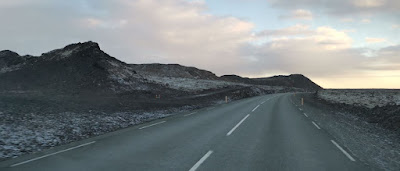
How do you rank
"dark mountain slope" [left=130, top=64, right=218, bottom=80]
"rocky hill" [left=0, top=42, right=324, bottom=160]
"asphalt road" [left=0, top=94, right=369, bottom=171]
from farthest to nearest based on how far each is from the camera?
"dark mountain slope" [left=130, top=64, right=218, bottom=80]
"rocky hill" [left=0, top=42, right=324, bottom=160]
"asphalt road" [left=0, top=94, right=369, bottom=171]

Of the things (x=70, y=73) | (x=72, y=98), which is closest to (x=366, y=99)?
(x=72, y=98)

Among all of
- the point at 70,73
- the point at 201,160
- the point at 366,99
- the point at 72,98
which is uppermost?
the point at 70,73

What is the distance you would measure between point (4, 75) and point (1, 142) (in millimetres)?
45255

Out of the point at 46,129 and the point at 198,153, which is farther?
the point at 46,129

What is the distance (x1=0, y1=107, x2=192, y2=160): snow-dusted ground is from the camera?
33.1 feet

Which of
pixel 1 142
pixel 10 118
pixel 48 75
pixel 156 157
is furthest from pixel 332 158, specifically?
pixel 48 75

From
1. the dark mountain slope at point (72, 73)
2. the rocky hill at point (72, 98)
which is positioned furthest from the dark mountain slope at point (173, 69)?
the dark mountain slope at point (72, 73)

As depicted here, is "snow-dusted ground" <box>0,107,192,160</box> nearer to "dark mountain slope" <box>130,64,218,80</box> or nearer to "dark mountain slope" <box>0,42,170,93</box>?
"dark mountain slope" <box>0,42,170,93</box>

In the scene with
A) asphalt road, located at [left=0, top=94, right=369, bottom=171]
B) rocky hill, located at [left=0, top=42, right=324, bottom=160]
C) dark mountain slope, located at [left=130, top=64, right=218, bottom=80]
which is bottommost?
asphalt road, located at [left=0, top=94, right=369, bottom=171]

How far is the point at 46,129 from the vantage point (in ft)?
41.8

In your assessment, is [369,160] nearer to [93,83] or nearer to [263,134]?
[263,134]

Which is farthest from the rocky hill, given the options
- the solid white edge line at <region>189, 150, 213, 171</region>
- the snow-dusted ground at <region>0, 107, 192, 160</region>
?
the solid white edge line at <region>189, 150, 213, 171</region>

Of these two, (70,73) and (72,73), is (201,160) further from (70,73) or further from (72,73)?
(70,73)

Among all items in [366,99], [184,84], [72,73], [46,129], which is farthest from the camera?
[184,84]
